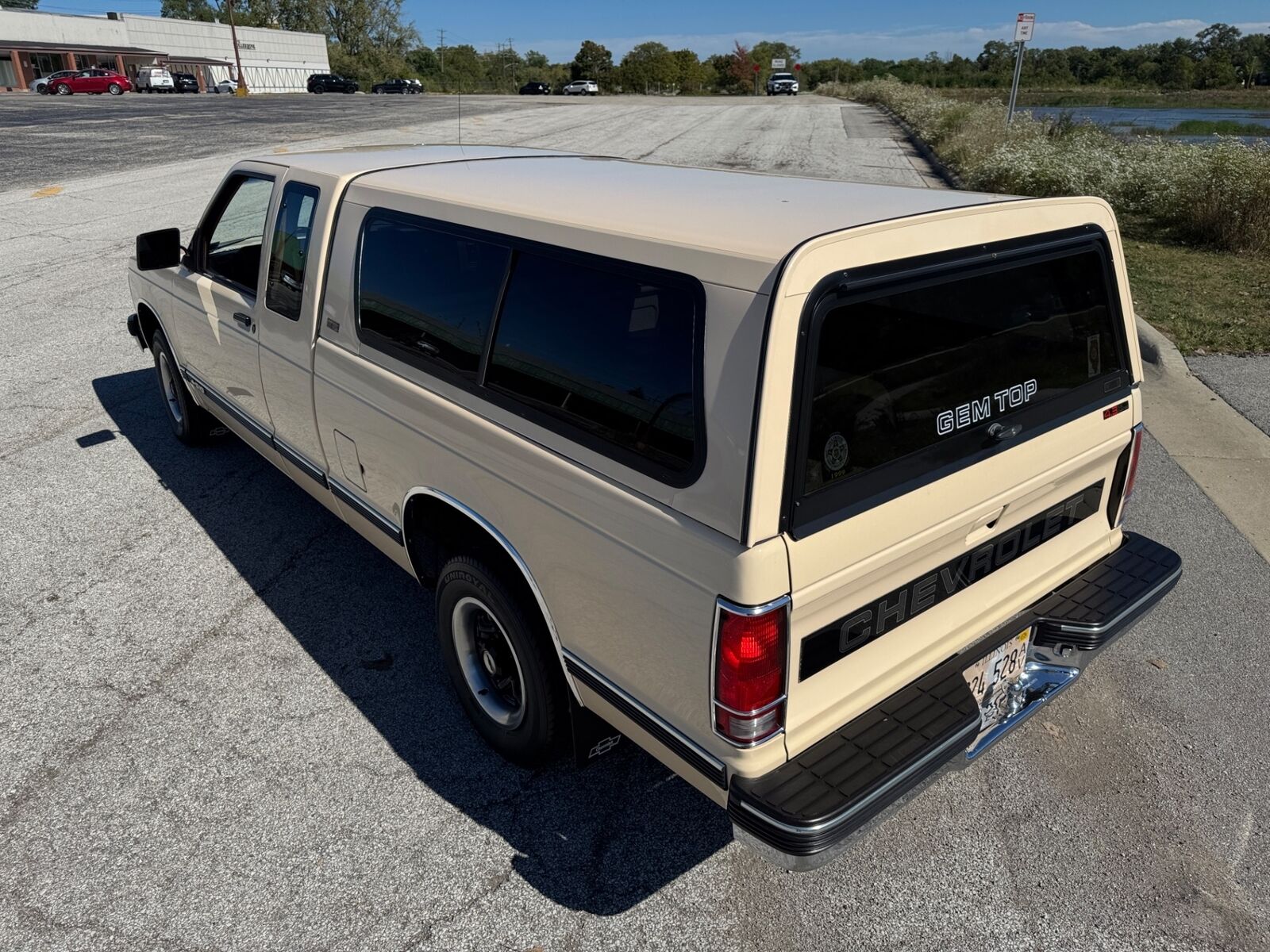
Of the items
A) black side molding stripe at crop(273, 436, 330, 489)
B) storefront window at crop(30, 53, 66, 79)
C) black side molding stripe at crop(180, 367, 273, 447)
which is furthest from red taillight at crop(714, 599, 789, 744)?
storefront window at crop(30, 53, 66, 79)

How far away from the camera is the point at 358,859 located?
280cm

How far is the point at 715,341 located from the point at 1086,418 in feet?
4.91

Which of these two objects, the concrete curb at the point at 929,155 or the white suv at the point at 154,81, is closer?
the concrete curb at the point at 929,155

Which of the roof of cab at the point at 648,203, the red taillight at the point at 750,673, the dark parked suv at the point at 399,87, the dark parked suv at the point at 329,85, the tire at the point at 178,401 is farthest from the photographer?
the dark parked suv at the point at 329,85

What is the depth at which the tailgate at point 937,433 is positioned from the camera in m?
2.10

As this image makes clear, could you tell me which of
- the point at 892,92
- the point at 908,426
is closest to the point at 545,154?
the point at 908,426

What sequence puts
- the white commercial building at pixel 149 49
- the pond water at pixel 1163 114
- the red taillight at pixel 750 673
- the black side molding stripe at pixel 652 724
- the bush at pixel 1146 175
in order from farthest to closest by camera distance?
the white commercial building at pixel 149 49 < the pond water at pixel 1163 114 < the bush at pixel 1146 175 < the black side molding stripe at pixel 652 724 < the red taillight at pixel 750 673

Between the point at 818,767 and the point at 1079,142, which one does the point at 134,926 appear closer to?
the point at 818,767

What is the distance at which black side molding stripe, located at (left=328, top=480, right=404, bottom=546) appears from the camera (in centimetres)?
346

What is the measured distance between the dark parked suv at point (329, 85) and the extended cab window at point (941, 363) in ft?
227

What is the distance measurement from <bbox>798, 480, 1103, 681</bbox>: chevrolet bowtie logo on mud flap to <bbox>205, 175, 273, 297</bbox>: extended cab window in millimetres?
3298

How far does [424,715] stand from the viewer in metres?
3.46

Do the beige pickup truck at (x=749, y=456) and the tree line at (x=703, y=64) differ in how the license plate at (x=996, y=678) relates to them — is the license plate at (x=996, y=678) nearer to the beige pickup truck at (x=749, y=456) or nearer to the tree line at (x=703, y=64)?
the beige pickup truck at (x=749, y=456)

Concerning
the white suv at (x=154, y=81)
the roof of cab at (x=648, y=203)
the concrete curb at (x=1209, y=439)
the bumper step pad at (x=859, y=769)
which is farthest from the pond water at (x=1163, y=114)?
the white suv at (x=154, y=81)
